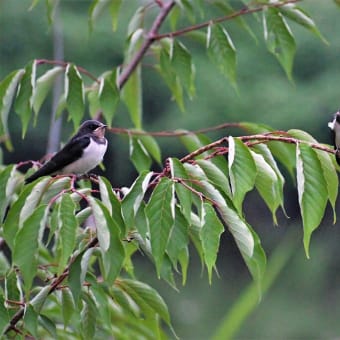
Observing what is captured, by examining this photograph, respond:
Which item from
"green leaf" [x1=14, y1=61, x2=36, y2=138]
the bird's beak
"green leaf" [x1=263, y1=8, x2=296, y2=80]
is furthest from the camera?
the bird's beak

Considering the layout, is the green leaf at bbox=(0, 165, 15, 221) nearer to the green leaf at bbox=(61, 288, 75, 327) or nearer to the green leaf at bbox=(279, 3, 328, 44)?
the green leaf at bbox=(61, 288, 75, 327)

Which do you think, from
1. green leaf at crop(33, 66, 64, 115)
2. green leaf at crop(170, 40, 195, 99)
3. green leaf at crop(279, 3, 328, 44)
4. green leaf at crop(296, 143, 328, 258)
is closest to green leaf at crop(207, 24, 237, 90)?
green leaf at crop(170, 40, 195, 99)

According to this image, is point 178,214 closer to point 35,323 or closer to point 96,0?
point 35,323

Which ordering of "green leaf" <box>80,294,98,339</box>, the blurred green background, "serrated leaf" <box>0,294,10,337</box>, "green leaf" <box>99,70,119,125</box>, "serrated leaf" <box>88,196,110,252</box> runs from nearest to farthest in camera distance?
"serrated leaf" <box>88,196,110,252</box> < "serrated leaf" <box>0,294,10,337</box> < "green leaf" <box>80,294,98,339</box> < "green leaf" <box>99,70,119,125</box> < the blurred green background

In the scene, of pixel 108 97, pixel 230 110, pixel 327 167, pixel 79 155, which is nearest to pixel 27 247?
pixel 327 167

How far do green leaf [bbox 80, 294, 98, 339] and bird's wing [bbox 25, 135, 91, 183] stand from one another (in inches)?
22.0

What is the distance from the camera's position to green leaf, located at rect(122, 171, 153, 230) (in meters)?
1.59

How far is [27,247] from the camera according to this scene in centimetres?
156

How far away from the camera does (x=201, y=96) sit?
14.8 meters

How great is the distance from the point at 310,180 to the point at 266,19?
0.91m

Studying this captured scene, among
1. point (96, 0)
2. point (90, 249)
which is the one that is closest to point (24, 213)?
point (90, 249)

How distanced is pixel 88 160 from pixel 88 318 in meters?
0.72

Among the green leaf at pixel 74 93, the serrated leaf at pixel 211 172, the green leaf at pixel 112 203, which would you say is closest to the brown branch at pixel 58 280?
the green leaf at pixel 112 203

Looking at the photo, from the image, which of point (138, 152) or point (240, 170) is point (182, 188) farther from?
point (138, 152)
